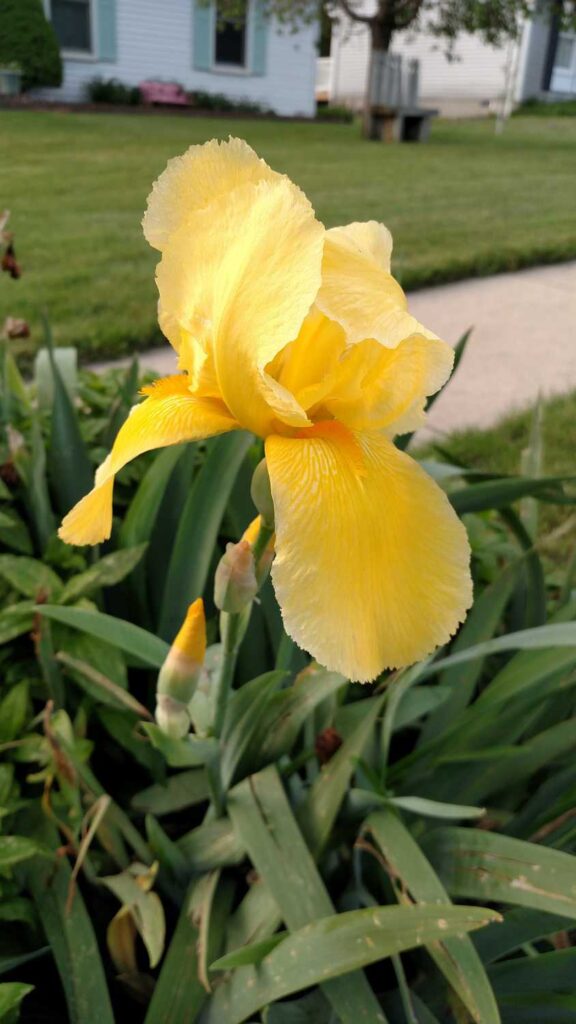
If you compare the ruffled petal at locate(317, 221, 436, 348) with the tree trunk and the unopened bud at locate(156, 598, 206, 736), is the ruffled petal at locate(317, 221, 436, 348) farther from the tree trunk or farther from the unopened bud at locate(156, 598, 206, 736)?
the tree trunk

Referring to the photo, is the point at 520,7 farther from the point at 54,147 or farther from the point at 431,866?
the point at 431,866

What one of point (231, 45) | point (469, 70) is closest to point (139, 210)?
point (231, 45)

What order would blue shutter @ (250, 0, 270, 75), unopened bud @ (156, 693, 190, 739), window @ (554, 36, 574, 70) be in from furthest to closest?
window @ (554, 36, 574, 70), blue shutter @ (250, 0, 270, 75), unopened bud @ (156, 693, 190, 739)

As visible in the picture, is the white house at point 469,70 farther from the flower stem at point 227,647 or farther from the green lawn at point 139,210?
the flower stem at point 227,647

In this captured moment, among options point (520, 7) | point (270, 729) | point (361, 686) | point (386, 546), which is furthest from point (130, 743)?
point (520, 7)

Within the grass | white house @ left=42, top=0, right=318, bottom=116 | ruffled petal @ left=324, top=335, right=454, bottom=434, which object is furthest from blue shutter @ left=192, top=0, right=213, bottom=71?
ruffled petal @ left=324, top=335, right=454, bottom=434

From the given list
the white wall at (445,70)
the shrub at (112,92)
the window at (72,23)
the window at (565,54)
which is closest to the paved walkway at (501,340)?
the window at (72,23)
